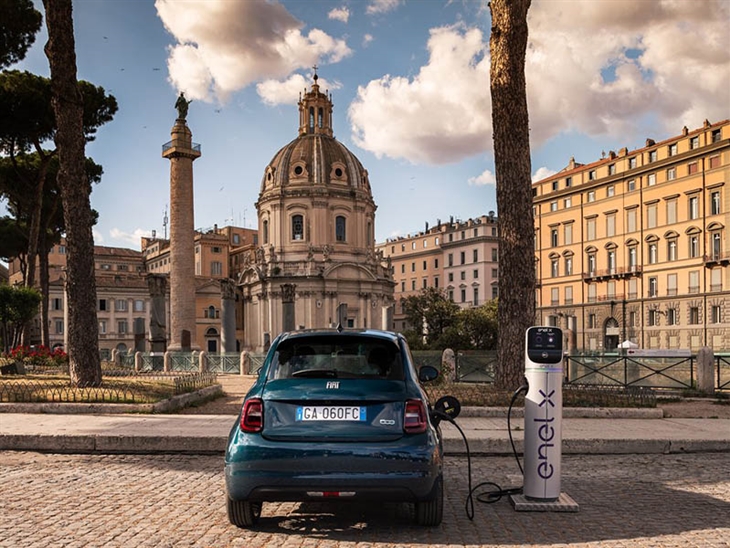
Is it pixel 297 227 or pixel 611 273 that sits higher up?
pixel 297 227

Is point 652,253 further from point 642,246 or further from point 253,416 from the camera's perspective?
point 253,416

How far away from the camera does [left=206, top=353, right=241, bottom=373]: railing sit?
3572cm

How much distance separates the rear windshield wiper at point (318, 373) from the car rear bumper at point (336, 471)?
0.54 meters

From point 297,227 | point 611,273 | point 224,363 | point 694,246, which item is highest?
point 297,227

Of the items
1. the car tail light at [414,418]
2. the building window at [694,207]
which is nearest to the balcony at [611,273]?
the building window at [694,207]

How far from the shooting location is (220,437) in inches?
384

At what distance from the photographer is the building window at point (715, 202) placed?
5416 centimetres

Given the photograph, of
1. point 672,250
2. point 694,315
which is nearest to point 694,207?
point 672,250

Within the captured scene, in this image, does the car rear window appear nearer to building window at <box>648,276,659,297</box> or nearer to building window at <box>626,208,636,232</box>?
building window at <box>648,276,659,297</box>

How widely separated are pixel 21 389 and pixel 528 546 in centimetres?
1274

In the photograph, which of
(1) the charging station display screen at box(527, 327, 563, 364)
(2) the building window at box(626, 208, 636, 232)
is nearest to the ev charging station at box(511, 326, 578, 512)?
(1) the charging station display screen at box(527, 327, 563, 364)

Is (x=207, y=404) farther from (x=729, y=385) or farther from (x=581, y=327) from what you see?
(x=581, y=327)

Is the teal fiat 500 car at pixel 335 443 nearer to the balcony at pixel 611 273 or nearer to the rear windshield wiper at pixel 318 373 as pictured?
the rear windshield wiper at pixel 318 373

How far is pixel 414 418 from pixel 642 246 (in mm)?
60905
